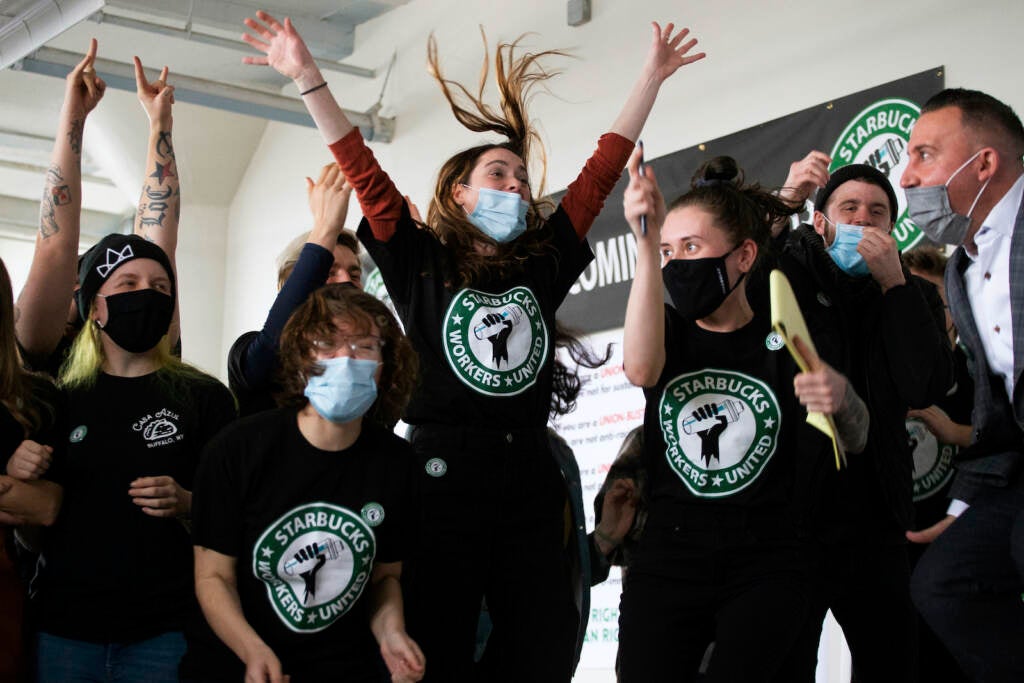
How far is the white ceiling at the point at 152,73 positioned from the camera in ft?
25.5

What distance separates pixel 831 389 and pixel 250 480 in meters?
1.27

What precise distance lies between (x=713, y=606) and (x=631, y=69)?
4.59 meters

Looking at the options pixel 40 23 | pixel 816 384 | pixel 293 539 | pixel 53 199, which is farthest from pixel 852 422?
pixel 40 23

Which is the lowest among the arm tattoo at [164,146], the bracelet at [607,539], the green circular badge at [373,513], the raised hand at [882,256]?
the bracelet at [607,539]

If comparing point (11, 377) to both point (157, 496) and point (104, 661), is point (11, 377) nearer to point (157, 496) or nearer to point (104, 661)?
point (157, 496)

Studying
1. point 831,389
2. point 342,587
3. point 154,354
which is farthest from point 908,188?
point 154,354

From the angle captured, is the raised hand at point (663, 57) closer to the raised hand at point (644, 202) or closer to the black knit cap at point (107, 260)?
the raised hand at point (644, 202)

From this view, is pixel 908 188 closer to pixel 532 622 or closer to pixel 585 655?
pixel 532 622

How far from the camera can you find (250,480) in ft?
8.79

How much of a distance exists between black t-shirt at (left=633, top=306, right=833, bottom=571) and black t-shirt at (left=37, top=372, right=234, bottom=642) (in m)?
1.14

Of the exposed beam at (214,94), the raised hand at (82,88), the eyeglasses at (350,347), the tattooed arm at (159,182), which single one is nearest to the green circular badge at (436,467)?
the eyeglasses at (350,347)

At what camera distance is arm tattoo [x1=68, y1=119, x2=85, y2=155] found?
334 cm

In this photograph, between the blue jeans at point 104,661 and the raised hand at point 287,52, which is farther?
the raised hand at point 287,52

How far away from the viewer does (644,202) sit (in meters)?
2.90
